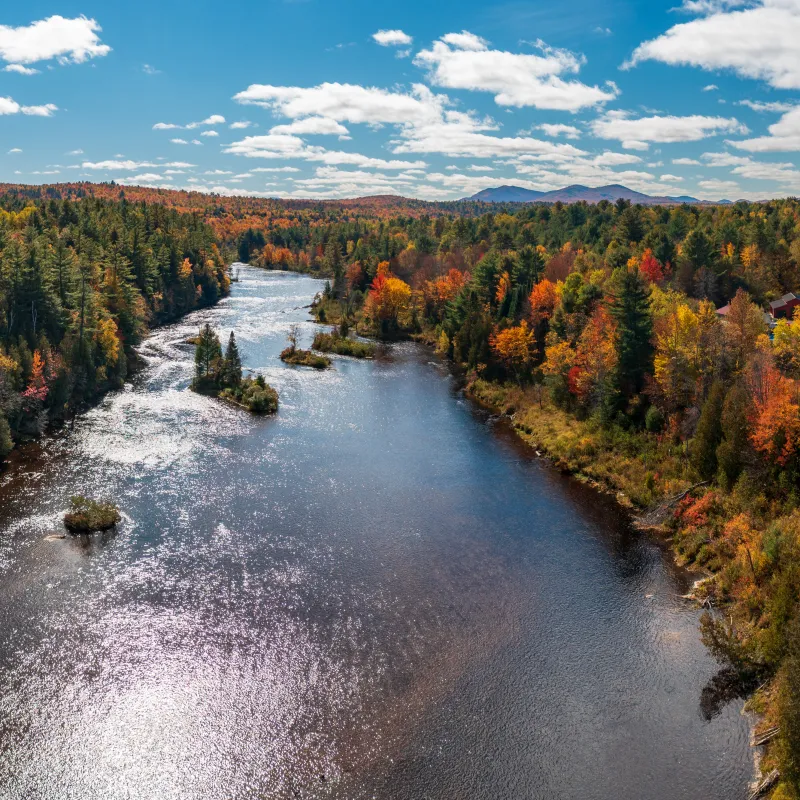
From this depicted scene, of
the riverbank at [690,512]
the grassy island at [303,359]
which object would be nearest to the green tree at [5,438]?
the grassy island at [303,359]

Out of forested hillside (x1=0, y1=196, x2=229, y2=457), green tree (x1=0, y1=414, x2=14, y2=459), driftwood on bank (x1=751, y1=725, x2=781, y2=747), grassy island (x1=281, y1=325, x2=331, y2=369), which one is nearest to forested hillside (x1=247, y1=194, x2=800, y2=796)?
driftwood on bank (x1=751, y1=725, x2=781, y2=747)

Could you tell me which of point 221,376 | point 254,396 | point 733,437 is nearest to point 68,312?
point 221,376

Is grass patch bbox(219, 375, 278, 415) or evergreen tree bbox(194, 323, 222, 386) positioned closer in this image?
grass patch bbox(219, 375, 278, 415)

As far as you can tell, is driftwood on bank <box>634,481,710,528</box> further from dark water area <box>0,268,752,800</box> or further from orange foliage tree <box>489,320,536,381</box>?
orange foliage tree <box>489,320,536,381</box>

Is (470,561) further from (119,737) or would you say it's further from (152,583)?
(119,737)

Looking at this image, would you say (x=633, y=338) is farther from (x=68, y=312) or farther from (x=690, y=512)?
(x=68, y=312)

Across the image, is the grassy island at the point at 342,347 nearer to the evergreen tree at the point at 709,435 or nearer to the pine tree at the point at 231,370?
the pine tree at the point at 231,370
